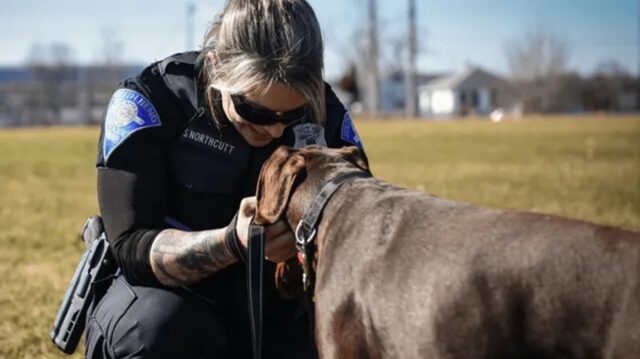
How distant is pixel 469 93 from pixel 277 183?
320ft

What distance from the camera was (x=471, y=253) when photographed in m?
2.54

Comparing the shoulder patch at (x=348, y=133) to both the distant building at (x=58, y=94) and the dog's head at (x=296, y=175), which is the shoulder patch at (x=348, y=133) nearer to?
the dog's head at (x=296, y=175)

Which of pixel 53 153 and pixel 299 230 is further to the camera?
pixel 53 153

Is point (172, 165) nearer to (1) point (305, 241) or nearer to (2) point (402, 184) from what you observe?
(1) point (305, 241)

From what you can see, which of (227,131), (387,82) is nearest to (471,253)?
(227,131)

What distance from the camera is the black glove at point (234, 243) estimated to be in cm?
312

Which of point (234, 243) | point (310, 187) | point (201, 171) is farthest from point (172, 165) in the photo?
point (310, 187)

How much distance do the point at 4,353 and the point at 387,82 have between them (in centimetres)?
9370

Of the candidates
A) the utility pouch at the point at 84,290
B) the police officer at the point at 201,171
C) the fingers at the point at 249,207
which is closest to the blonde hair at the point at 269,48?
the police officer at the point at 201,171

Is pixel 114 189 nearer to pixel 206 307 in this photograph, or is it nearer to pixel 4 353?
pixel 206 307

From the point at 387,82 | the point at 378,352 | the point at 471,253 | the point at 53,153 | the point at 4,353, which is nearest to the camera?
the point at 471,253

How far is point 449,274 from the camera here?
2.56 metres

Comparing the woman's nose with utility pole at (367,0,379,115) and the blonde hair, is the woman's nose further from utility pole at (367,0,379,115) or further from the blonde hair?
utility pole at (367,0,379,115)

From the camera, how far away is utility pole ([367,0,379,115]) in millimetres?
78375
